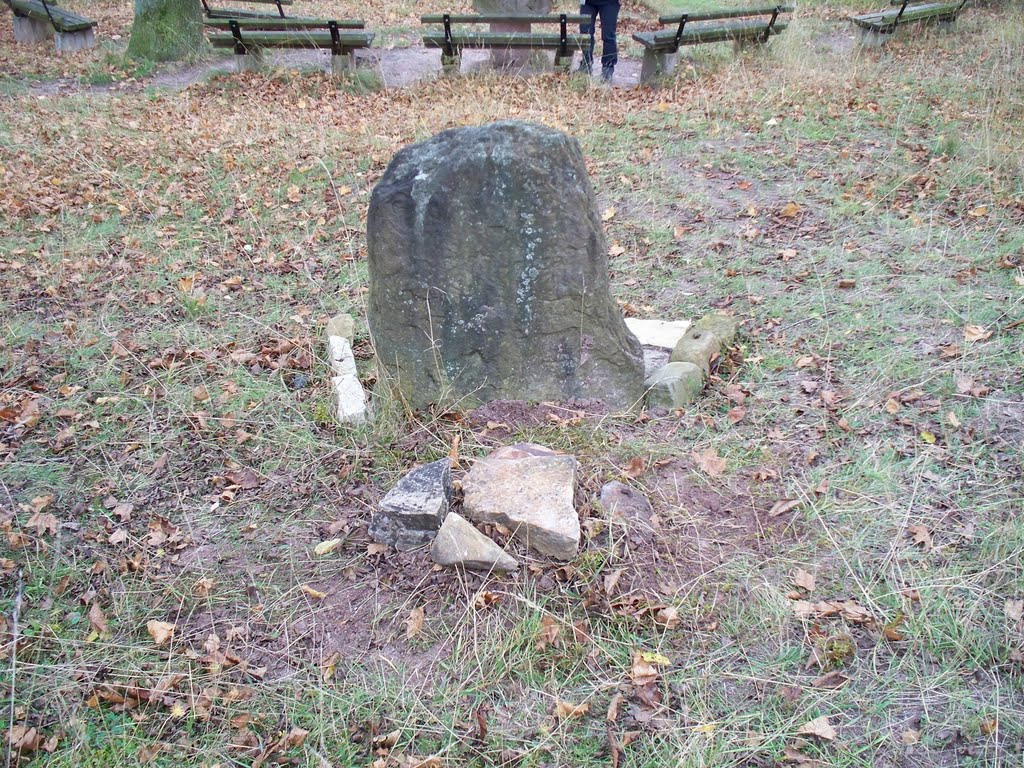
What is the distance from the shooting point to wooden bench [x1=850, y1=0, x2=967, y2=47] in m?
10.6

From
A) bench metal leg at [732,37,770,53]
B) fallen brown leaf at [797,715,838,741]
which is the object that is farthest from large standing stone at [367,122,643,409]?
bench metal leg at [732,37,770,53]

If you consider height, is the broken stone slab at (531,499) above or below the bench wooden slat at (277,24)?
below

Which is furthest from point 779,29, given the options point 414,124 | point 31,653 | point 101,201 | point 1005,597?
point 31,653

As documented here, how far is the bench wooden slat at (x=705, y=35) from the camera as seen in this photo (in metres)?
9.82

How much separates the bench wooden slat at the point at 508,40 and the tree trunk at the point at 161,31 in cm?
460

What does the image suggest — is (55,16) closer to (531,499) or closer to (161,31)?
(161,31)

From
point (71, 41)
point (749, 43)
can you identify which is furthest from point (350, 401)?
point (71, 41)

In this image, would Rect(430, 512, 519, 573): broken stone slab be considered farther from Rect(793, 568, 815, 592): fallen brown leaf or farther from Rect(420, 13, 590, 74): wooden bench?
Rect(420, 13, 590, 74): wooden bench

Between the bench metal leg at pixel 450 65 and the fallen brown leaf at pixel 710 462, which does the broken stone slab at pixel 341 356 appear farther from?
the bench metal leg at pixel 450 65

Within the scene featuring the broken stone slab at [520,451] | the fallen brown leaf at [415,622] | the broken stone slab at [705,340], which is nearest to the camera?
the fallen brown leaf at [415,622]

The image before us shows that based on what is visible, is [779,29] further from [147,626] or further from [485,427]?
[147,626]

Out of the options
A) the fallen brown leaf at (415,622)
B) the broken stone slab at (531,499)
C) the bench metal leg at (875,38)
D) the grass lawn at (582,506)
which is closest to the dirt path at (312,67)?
the bench metal leg at (875,38)

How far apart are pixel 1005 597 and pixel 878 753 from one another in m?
0.85

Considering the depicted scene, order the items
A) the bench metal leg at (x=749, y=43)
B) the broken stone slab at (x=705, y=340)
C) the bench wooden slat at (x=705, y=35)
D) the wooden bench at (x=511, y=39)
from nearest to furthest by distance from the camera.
A: the broken stone slab at (x=705, y=340) → the bench wooden slat at (x=705, y=35) → the wooden bench at (x=511, y=39) → the bench metal leg at (x=749, y=43)
